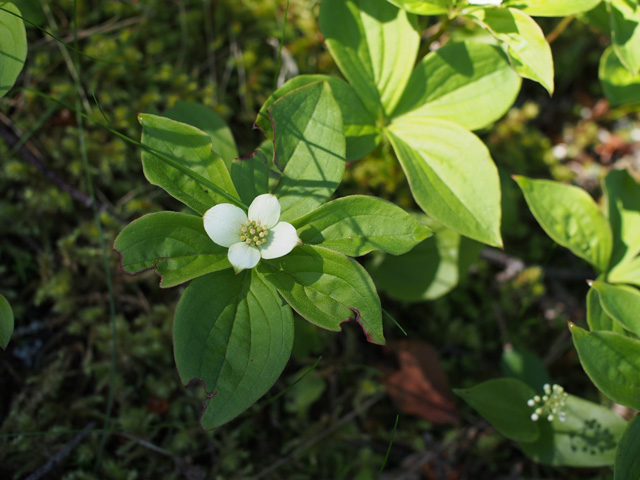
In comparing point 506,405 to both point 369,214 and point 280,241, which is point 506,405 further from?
point 280,241

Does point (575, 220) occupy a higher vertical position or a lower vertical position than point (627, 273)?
higher

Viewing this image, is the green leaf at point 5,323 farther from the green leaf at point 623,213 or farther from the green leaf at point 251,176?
the green leaf at point 623,213

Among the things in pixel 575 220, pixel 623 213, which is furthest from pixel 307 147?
pixel 623 213

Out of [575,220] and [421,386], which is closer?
[575,220]

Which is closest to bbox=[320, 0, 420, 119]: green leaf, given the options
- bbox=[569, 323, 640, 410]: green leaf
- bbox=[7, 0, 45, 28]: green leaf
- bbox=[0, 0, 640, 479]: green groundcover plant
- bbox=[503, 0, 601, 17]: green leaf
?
bbox=[0, 0, 640, 479]: green groundcover plant

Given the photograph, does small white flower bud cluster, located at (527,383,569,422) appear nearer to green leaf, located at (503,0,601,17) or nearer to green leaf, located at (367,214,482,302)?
green leaf, located at (367,214,482,302)

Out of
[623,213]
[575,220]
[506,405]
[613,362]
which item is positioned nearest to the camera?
[613,362]

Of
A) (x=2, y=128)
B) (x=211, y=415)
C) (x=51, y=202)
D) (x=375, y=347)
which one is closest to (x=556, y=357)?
(x=375, y=347)
